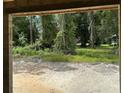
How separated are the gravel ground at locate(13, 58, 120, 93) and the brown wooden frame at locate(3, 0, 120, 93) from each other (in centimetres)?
14

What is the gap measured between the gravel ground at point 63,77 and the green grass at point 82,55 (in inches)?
1.6

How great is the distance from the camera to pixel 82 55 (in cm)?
199

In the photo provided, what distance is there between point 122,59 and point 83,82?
58 centimetres

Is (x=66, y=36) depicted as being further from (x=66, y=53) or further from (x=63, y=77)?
(x=63, y=77)

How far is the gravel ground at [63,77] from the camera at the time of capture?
192cm

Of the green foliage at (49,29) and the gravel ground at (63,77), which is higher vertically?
the green foliage at (49,29)

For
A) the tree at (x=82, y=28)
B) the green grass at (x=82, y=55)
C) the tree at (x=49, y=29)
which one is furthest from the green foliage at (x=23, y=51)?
the tree at (x=82, y=28)

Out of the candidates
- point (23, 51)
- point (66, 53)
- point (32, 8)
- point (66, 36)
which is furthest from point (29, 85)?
point (32, 8)

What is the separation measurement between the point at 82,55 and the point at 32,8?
598 millimetres

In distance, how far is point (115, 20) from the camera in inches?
74.8

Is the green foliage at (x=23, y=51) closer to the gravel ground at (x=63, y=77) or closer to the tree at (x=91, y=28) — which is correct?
the gravel ground at (x=63, y=77)

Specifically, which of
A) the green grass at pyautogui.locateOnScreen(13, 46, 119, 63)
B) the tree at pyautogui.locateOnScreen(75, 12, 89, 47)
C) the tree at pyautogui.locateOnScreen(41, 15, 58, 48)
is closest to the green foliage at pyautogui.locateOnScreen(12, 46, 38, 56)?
the green grass at pyautogui.locateOnScreen(13, 46, 119, 63)

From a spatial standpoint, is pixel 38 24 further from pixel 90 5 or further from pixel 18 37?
pixel 90 5

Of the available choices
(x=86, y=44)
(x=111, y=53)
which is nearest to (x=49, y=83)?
(x=86, y=44)
